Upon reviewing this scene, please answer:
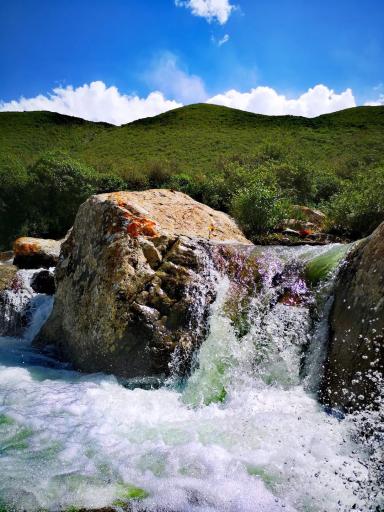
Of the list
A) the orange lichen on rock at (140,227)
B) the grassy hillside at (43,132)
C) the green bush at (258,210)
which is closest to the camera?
the orange lichen on rock at (140,227)

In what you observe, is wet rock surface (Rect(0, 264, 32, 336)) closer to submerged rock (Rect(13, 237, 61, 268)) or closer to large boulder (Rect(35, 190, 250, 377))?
submerged rock (Rect(13, 237, 61, 268))

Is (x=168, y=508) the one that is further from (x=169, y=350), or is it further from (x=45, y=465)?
(x=169, y=350)

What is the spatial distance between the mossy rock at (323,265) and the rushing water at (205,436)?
324 mm

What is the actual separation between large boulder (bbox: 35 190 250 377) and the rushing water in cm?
44

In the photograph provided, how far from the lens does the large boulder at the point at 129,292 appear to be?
800 cm

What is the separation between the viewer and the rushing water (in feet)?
13.1

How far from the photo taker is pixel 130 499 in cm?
394

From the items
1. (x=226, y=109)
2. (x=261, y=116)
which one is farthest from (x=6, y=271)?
(x=226, y=109)

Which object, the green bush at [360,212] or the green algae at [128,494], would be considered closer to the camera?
the green algae at [128,494]

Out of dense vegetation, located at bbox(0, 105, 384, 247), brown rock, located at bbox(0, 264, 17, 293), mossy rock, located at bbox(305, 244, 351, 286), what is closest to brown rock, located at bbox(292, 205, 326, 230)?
dense vegetation, located at bbox(0, 105, 384, 247)

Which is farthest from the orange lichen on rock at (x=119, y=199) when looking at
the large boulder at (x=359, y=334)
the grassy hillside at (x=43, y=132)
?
the grassy hillside at (x=43, y=132)

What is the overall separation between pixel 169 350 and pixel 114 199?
14.4 ft

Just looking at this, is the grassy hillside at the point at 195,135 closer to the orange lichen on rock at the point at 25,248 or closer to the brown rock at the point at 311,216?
the brown rock at the point at 311,216

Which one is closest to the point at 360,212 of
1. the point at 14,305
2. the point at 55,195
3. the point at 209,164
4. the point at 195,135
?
the point at 14,305
